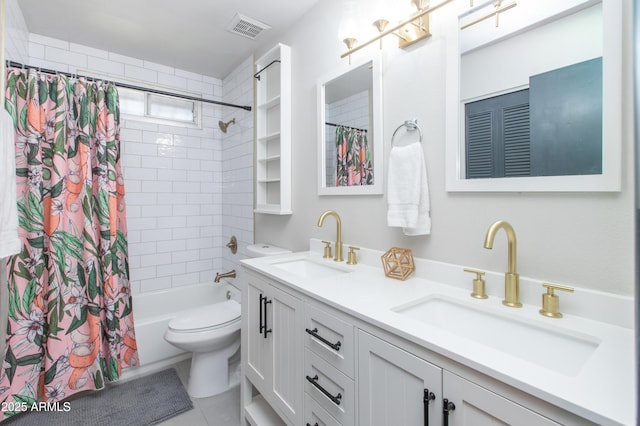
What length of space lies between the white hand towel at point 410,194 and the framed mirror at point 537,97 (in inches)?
4.4

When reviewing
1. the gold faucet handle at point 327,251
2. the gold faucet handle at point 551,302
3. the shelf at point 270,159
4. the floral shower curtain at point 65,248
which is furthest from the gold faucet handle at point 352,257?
the floral shower curtain at point 65,248

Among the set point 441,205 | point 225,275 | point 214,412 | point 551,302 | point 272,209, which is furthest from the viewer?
point 225,275

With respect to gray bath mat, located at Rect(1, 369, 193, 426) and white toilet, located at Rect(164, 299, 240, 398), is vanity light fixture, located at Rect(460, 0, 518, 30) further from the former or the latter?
gray bath mat, located at Rect(1, 369, 193, 426)

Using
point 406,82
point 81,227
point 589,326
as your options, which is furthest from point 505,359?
point 81,227

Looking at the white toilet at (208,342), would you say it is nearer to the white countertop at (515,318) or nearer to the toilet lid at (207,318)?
the toilet lid at (207,318)

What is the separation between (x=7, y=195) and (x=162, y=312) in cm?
184

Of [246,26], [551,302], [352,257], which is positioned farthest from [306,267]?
[246,26]

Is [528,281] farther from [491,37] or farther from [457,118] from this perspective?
[491,37]

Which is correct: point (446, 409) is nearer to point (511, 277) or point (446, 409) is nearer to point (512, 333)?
point (512, 333)

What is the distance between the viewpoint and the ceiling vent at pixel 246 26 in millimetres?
2012

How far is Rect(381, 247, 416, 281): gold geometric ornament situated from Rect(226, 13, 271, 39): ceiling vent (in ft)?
5.84

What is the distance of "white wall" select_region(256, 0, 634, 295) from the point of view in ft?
2.68

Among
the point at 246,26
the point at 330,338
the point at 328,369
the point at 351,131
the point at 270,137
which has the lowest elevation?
the point at 328,369

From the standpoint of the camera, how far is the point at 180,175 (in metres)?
2.85
